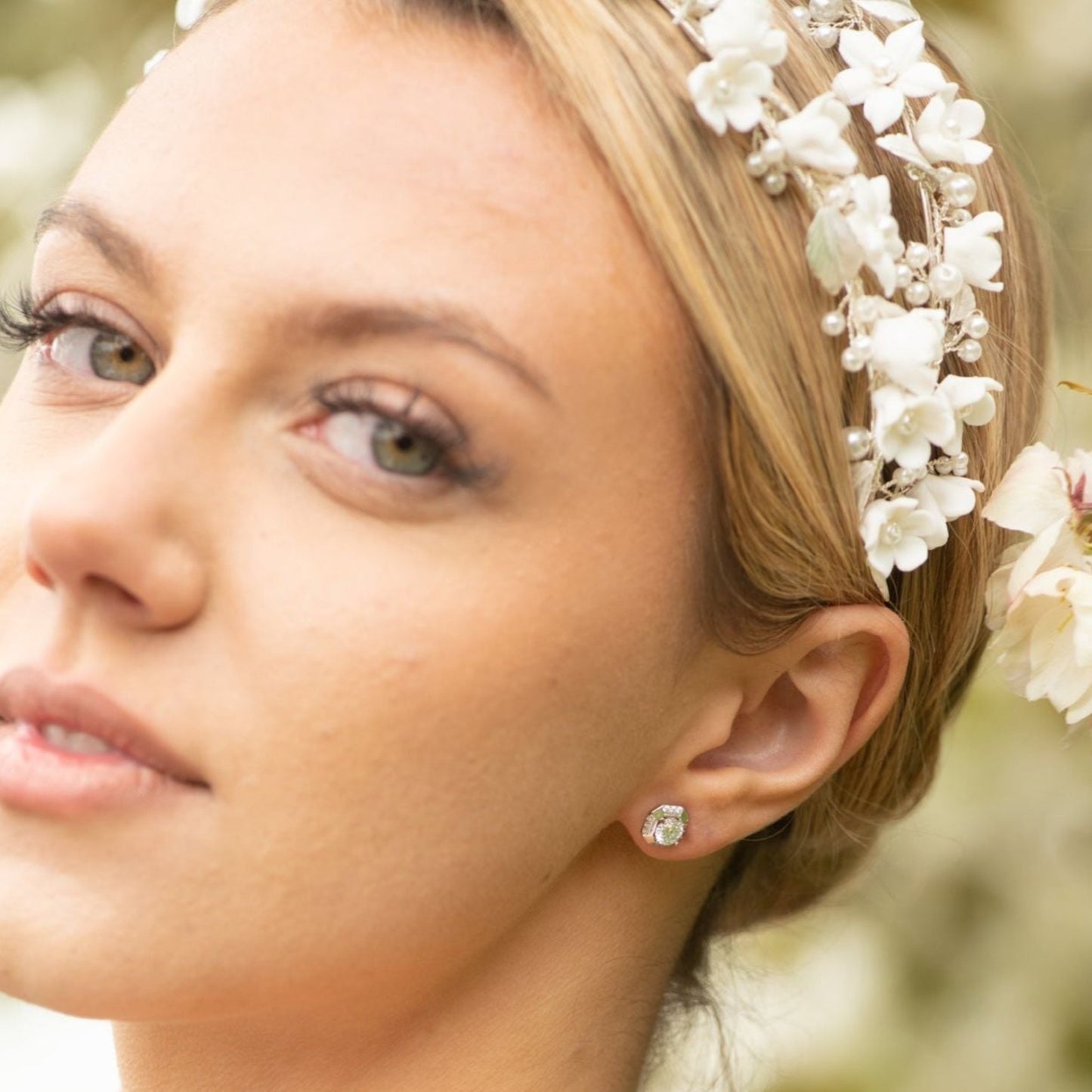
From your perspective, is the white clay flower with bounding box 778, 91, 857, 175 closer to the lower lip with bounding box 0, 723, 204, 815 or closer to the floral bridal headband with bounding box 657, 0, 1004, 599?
the floral bridal headband with bounding box 657, 0, 1004, 599

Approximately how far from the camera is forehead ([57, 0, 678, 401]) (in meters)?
1.88

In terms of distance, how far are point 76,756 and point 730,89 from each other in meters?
0.99

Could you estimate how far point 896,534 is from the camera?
2.11 metres

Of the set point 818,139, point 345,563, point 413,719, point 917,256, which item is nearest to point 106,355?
point 345,563

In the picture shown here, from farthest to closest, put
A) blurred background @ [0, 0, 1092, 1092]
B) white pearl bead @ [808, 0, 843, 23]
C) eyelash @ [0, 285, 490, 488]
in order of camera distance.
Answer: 1. blurred background @ [0, 0, 1092, 1092]
2. white pearl bead @ [808, 0, 843, 23]
3. eyelash @ [0, 285, 490, 488]

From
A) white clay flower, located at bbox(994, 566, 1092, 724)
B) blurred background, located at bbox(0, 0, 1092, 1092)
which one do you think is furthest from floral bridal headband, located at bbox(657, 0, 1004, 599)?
blurred background, located at bbox(0, 0, 1092, 1092)

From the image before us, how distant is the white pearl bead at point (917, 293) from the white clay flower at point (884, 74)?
184 mm

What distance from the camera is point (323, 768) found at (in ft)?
6.01

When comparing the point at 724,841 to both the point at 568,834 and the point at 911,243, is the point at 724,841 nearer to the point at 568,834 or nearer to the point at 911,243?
the point at 568,834

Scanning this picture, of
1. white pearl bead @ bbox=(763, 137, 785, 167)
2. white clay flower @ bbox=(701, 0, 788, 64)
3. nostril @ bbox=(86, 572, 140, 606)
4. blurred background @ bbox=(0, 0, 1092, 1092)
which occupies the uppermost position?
white clay flower @ bbox=(701, 0, 788, 64)

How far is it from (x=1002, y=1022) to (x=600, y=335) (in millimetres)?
1971

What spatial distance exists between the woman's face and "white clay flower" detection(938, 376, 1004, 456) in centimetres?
33

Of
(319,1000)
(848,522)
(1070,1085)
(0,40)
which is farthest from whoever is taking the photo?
(0,40)

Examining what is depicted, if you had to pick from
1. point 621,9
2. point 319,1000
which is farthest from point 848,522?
point 319,1000
